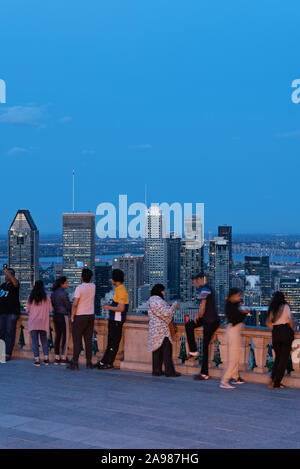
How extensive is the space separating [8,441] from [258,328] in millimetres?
4344

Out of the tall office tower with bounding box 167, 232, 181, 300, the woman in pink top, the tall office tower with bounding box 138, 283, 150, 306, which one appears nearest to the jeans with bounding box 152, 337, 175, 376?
the woman in pink top

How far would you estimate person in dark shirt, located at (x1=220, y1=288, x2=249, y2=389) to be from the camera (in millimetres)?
9016

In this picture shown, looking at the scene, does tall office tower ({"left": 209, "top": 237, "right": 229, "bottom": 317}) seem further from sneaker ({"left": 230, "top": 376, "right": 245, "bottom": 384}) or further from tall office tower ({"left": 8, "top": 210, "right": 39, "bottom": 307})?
sneaker ({"left": 230, "top": 376, "right": 245, "bottom": 384})

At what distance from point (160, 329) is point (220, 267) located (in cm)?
5667

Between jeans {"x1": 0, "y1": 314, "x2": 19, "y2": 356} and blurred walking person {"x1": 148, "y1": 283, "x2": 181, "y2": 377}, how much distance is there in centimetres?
296

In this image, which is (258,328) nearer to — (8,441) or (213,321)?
(213,321)

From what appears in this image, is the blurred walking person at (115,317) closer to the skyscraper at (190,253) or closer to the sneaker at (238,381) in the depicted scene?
the sneaker at (238,381)

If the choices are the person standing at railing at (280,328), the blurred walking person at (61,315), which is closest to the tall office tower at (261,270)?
the blurred walking person at (61,315)

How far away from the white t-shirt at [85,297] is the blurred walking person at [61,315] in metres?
0.54

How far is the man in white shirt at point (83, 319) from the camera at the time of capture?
10516 millimetres

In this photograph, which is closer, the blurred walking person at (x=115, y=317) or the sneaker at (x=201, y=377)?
the sneaker at (x=201, y=377)

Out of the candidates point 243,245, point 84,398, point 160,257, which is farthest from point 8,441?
point 160,257

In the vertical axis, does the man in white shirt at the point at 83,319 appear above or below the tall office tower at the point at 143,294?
above

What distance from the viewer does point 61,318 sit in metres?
11.1
